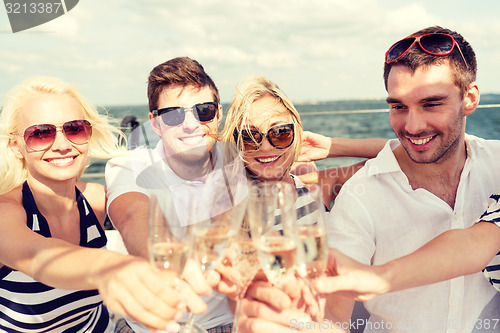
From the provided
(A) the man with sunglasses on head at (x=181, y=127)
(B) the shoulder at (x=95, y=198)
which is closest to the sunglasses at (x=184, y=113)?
(A) the man with sunglasses on head at (x=181, y=127)

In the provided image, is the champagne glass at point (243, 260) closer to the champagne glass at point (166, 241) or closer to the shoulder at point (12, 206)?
the champagne glass at point (166, 241)

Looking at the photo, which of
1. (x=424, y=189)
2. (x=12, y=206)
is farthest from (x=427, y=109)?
(x=12, y=206)

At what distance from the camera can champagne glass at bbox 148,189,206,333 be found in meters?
1.13

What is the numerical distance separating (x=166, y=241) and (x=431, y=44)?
1.95 m

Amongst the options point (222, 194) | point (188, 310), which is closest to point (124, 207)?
point (222, 194)

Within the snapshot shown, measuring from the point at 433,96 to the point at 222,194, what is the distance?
150cm

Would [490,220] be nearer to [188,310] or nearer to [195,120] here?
[188,310]

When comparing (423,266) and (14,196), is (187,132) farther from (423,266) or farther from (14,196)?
(423,266)

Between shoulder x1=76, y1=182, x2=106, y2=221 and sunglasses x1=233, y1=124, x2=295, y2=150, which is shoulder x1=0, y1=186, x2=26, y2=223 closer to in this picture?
shoulder x1=76, y1=182, x2=106, y2=221

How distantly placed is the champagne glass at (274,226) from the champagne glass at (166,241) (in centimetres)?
22

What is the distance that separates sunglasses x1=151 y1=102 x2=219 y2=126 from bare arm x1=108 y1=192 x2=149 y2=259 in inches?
36.5

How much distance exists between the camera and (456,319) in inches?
79.0

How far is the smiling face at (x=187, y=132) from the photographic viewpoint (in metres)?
2.76

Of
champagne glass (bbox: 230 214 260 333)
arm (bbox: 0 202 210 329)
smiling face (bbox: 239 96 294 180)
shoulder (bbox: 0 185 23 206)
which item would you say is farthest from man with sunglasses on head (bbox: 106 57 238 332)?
champagne glass (bbox: 230 214 260 333)
